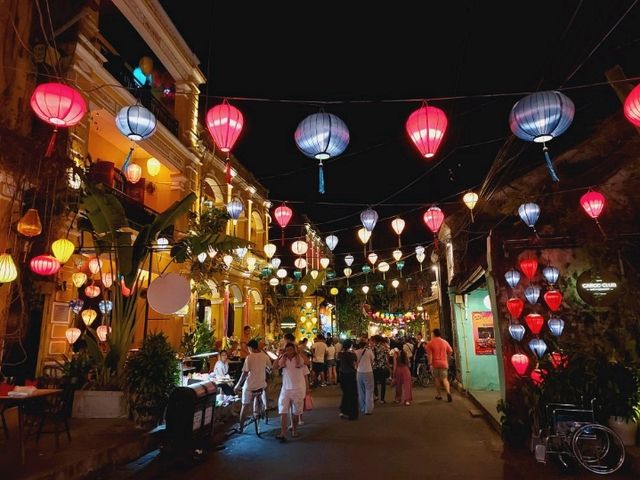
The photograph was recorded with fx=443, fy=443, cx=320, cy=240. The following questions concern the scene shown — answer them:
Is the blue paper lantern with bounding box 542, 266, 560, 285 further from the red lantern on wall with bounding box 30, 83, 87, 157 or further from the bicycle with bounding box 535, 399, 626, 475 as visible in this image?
the red lantern on wall with bounding box 30, 83, 87, 157

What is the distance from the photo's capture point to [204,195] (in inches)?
782

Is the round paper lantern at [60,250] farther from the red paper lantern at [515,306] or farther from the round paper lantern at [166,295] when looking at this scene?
the red paper lantern at [515,306]

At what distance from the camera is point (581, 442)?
6312 millimetres

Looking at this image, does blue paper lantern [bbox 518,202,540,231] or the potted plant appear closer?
the potted plant

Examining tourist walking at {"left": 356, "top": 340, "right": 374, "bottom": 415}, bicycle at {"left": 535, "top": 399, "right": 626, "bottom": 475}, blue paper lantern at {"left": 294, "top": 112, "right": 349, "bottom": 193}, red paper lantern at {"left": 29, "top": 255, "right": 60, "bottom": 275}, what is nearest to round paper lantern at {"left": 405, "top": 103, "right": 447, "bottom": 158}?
blue paper lantern at {"left": 294, "top": 112, "right": 349, "bottom": 193}

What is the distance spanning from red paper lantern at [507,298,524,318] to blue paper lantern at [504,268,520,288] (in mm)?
318

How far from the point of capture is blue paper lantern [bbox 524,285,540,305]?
8.16 m

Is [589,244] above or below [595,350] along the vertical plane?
above

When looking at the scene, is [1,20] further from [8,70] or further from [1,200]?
[1,200]

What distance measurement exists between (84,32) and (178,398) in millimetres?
10438

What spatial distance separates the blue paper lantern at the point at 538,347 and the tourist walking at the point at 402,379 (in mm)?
5241

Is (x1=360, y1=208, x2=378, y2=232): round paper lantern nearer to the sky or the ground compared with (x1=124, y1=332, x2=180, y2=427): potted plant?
nearer to the sky

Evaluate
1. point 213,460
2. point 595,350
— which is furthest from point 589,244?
point 213,460

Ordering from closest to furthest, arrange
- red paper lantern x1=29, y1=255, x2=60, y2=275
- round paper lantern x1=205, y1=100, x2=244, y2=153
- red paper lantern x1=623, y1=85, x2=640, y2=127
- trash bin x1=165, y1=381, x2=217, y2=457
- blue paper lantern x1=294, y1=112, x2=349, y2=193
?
1. red paper lantern x1=623, y1=85, x2=640, y2=127
2. blue paper lantern x1=294, y1=112, x2=349, y2=193
3. trash bin x1=165, y1=381, x2=217, y2=457
4. round paper lantern x1=205, y1=100, x2=244, y2=153
5. red paper lantern x1=29, y1=255, x2=60, y2=275
